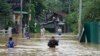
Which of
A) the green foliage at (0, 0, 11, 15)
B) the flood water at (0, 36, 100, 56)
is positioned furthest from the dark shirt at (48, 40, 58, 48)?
the green foliage at (0, 0, 11, 15)

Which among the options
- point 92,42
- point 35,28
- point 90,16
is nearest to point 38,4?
point 35,28

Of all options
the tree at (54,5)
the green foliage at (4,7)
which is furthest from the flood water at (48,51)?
the tree at (54,5)

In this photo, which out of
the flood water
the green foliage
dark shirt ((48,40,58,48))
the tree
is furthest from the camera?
the tree

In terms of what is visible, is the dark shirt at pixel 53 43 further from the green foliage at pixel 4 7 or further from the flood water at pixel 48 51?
the green foliage at pixel 4 7

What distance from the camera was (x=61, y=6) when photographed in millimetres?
118750

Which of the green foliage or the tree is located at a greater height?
the green foliage

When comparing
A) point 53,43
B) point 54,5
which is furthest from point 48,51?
point 54,5

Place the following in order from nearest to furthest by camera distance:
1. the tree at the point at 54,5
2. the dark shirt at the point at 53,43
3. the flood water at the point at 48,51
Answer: the flood water at the point at 48,51, the dark shirt at the point at 53,43, the tree at the point at 54,5

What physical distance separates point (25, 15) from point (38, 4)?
29.5 feet

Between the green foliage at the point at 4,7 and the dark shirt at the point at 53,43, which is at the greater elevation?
the green foliage at the point at 4,7

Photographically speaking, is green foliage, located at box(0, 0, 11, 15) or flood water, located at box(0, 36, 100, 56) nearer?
flood water, located at box(0, 36, 100, 56)

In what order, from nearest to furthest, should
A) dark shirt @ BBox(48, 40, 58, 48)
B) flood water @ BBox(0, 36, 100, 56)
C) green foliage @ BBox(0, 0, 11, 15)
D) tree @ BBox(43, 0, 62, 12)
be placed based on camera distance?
flood water @ BBox(0, 36, 100, 56)
dark shirt @ BBox(48, 40, 58, 48)
green foliage @ BBox(0, 0, 11, 15)
tree @ BBox(43, 0, 62, 12)

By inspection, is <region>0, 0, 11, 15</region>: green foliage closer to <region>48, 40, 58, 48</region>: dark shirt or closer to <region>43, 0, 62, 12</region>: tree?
<region>48, 40, 58, 48</region>: dark shirt

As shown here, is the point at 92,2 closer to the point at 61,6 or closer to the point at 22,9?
the point at 22,9
